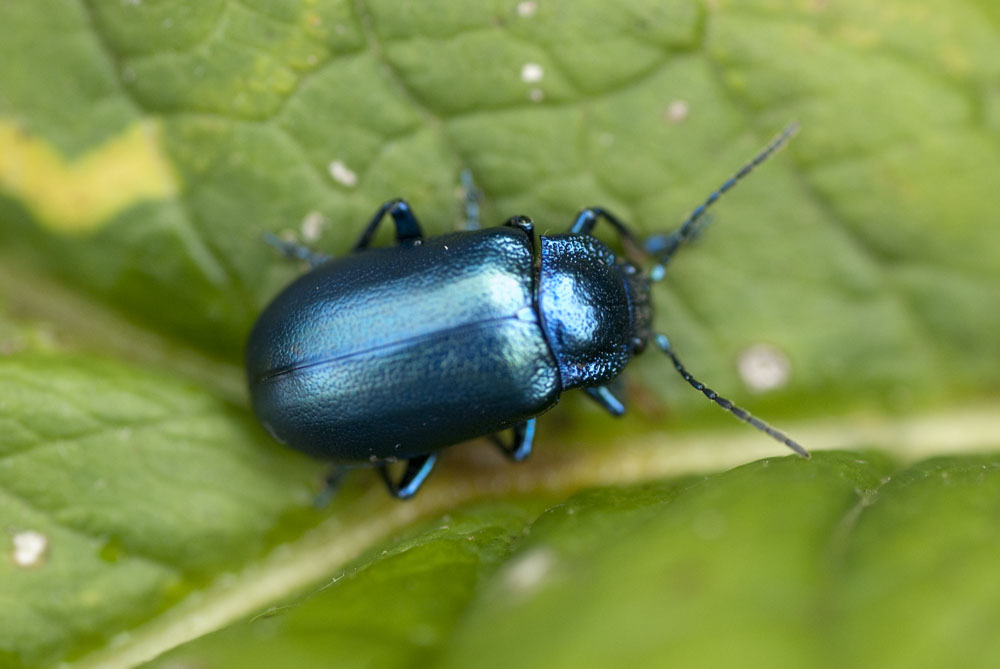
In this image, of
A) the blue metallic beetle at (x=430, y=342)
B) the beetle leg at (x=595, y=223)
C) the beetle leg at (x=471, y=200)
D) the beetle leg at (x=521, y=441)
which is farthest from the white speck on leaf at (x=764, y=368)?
the beetle leg at (x=471, y=200)

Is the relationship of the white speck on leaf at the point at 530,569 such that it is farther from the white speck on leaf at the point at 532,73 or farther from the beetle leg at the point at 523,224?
the white speck on leaf at the point at 532,73

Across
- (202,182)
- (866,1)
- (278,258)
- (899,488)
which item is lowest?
(899,488)

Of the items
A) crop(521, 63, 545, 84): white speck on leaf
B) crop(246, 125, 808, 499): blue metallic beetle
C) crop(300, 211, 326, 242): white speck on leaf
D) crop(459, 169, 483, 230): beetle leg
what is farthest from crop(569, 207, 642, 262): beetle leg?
crop(300, 211, 326, 242): white speck on leaf

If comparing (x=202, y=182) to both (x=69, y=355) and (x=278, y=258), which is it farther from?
(x=69, y=355)

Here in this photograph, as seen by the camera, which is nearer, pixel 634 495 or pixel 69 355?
pixel 634 495

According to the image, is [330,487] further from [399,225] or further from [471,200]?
[471,200]

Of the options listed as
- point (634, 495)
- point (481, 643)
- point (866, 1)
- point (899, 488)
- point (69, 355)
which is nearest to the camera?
point (481, 643)

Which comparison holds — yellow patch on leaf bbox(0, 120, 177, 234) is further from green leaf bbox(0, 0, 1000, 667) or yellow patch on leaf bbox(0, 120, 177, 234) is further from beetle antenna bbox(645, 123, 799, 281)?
beetle antenna bbox(645, 123, 799, 281)

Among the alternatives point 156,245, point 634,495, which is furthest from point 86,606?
point 634,495
